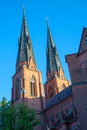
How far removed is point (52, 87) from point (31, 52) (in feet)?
29.8

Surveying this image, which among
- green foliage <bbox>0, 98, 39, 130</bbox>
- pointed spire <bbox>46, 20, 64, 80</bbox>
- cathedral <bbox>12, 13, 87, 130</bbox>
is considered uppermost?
pointed spire <bbox>46, 20, 64, 80</bbox>

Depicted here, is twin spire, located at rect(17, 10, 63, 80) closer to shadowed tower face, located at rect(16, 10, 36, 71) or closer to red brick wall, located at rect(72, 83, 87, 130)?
shadowed tower face, located at rect(16, 10, 36, 71)

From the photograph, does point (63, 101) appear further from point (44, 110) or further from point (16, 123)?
point (16, 123)

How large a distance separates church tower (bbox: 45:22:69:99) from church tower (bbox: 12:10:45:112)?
653 centimetres

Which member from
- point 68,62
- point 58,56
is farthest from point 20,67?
point 68,62

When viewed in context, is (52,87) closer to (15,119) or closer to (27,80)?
(27,80)

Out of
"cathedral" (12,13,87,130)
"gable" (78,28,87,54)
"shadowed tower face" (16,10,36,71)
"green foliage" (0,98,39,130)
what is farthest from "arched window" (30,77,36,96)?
"gable" (78,28,87,54)

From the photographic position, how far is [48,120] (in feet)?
121

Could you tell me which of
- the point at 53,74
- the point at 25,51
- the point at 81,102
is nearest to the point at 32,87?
the point at 25,51

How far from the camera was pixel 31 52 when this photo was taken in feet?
152

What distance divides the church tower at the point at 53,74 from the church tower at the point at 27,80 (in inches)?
257

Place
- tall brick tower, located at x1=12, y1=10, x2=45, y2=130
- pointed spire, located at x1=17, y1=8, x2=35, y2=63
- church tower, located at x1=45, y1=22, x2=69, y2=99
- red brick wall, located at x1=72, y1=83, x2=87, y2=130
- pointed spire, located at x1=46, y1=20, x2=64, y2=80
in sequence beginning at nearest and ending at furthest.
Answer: red brick wall, located at x1=72, y1=83, x2=87, y2=130, tall brick tower, located at x1=12, y1=10, x2=45, y2=130, pointed spire, located at x1=17, y1=8, x2=35, y2=63, church tower, located at x1=45, y1=22, x2=69, y2=99, pointed spire, located at x1=46, y1=20, x2=64, y2=80

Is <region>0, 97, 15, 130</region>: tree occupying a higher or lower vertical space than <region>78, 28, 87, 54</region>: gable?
lower

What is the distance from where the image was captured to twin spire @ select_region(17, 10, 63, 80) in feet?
149
